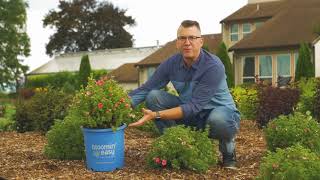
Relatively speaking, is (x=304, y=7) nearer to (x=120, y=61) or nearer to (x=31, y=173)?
Answer: (x=120, y=61)

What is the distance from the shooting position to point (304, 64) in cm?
2339

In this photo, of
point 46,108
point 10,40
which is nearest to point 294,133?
point 46,108

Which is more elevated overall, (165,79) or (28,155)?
(165,79)

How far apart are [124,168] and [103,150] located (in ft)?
1.05

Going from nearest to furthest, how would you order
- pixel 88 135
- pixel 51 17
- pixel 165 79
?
1. pixel 88 135
2. pixel 165 79
3. pixel 51 17

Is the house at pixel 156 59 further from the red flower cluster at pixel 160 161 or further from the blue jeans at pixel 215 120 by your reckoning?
the red flower cluster at pixel 160 161

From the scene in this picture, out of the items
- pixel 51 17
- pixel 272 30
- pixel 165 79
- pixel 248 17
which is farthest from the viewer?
pixel 51 17

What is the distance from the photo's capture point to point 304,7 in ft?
97.8

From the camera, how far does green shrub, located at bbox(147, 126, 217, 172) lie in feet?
15.5

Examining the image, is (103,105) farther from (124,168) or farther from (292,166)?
(292,166)

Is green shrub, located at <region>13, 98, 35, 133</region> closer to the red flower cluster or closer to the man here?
the man

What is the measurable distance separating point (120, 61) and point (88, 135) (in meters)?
39.4

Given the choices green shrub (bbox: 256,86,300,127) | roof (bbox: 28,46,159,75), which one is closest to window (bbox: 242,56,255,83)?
roof (bbox: 28,46,159,75)

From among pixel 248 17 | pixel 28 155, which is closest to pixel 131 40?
pixel 248 17
